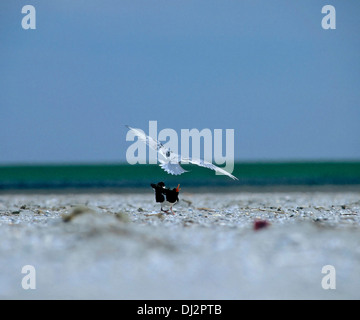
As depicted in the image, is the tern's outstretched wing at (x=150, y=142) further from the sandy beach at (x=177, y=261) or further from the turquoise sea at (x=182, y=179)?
the turquoise sea at (x=182, y=179)

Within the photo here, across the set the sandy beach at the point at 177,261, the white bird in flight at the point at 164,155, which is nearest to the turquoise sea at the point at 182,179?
the white bird in flight at the point at 164,155

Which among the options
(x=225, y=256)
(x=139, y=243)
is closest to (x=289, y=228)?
(x=225, y=256)

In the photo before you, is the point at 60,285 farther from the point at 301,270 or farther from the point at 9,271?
the point at 301,270

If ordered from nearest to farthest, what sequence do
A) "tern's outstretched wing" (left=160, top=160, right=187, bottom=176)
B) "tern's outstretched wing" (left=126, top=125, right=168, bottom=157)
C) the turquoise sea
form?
"tern's outstretched wing" (left=160, top=160, right=187, bottom=176), "tern's outstretched wing" (left=126, top=125, right=168, bottom=157), the turquoise sea

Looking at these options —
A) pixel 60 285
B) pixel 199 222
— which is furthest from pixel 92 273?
pixel 199 222

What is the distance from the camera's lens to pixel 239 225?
8992mm

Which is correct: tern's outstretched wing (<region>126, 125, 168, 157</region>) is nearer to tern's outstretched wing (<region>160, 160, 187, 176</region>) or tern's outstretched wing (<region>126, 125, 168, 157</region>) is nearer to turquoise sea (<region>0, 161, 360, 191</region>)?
tern's outstretched wing (<region>160, 160, 187, 176</region>)

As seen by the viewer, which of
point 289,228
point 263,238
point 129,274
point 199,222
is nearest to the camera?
point 129,274

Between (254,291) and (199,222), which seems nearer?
(254,291)

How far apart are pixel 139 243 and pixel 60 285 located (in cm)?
142

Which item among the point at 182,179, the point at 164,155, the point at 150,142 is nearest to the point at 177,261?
the point at 164,155

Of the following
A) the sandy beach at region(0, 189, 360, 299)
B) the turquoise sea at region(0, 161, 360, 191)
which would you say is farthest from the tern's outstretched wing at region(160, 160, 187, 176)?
the turquoise sea at region(0, 161, 360, 191)

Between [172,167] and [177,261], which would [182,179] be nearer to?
[172,167]
